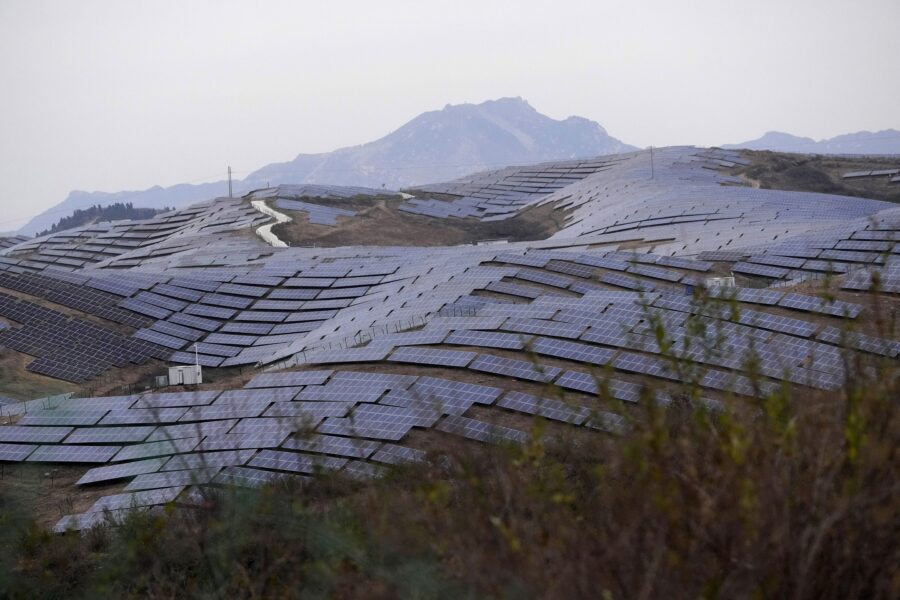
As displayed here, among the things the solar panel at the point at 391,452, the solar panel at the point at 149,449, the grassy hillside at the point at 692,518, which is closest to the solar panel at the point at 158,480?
the solar panel at the point at 149,449

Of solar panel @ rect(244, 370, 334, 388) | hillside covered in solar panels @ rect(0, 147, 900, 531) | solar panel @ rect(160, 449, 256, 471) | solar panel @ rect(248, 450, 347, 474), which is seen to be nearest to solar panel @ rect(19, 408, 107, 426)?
hillside covered in solar panels @ rect(0, 147, 900, 531)

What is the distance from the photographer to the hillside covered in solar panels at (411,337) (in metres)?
18.8

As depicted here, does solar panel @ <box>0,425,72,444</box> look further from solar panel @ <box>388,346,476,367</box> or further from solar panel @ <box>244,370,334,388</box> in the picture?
solar panel @ <box>388,346,476,367</box>

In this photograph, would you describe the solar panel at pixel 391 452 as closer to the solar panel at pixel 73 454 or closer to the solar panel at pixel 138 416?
the solar panel at pixel 138 416

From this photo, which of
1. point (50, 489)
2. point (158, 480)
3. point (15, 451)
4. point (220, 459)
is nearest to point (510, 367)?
point (220, 459)

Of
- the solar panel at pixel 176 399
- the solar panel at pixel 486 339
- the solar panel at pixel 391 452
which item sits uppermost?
the solar panel at pixel 486 339

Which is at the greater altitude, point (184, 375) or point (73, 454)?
point (184, 375)

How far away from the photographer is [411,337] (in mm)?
33375

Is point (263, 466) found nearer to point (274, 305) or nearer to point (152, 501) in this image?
point (152, 501)

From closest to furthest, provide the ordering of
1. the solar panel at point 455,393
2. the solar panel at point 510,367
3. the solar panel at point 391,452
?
the solar panel at point 391,452 < the solar panel at point 455,393 < the solar panel at point 510,367

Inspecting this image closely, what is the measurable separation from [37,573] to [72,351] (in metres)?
26.6

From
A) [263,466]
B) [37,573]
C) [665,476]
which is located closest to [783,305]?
[263,466]

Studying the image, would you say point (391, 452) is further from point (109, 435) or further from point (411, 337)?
point (109, 435)

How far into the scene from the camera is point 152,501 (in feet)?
75.9
